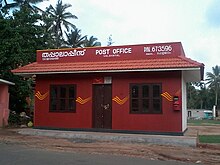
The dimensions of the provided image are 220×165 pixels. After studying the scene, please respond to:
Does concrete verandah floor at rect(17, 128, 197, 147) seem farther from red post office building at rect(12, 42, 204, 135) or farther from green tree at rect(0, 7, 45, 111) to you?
green tree at rect(0, 7, 45, 111)

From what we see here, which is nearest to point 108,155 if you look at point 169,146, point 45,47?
point 169,146

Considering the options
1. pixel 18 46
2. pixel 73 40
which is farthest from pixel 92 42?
pixel 18 46

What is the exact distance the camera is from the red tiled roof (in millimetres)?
15359

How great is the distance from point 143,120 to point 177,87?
236 cm

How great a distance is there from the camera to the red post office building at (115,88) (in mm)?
15883

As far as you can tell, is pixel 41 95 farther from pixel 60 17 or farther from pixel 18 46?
pixel 60 17

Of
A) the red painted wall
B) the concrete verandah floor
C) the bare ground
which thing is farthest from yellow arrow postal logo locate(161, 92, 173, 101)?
the bare ground

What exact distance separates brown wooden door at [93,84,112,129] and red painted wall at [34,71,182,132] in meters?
0.26

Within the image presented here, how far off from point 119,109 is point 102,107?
103cm

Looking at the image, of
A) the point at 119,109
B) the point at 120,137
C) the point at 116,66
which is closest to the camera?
the point at 120,137

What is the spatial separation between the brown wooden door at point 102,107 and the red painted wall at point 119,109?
26 centimetres

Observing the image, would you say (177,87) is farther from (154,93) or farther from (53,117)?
(53,117)

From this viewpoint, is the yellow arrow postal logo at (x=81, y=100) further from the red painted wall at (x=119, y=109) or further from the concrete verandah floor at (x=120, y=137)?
the concrete verandah floor at (x=120, y=137)

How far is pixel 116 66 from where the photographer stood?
16547 mm
